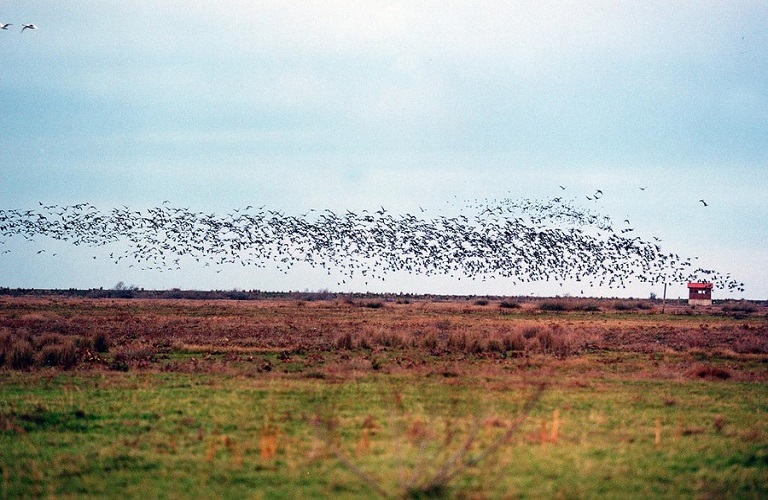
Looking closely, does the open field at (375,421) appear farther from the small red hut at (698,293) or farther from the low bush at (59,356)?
the small red hut at (698,293)

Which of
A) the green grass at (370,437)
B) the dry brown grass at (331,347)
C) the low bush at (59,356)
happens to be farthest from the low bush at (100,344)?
the green grass at (370,437)

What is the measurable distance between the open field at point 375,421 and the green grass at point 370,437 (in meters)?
0.06

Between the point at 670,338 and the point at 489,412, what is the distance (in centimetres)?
3101

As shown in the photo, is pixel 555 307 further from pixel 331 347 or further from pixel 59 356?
pixel 59 356

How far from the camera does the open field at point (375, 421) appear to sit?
1220cm

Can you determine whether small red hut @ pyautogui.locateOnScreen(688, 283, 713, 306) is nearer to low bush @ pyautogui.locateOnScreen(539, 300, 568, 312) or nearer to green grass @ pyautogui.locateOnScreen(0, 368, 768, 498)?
low bush @ pyautogui.locateOnScreen(539, 300, 568, 312)

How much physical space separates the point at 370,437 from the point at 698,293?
3952 inches

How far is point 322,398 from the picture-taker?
2048cm

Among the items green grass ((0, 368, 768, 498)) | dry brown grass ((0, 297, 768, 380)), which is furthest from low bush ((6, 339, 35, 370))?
green grass ((0, 368, 768, 498))

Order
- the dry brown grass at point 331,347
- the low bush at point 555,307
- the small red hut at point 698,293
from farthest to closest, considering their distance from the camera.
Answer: the small red hut at point 698,293
the low bush at point 555,307
the dry brown grass at point 331,347

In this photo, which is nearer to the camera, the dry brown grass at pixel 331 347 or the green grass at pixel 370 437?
the green grass at pixel 370 437

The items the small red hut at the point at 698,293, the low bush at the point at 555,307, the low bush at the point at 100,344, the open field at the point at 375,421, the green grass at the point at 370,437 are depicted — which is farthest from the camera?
the small red hut at the point at 698,293

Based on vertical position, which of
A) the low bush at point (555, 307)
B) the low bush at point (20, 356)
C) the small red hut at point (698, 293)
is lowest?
the low bush at point (20, 356)

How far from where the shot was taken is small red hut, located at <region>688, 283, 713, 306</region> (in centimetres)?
10594
